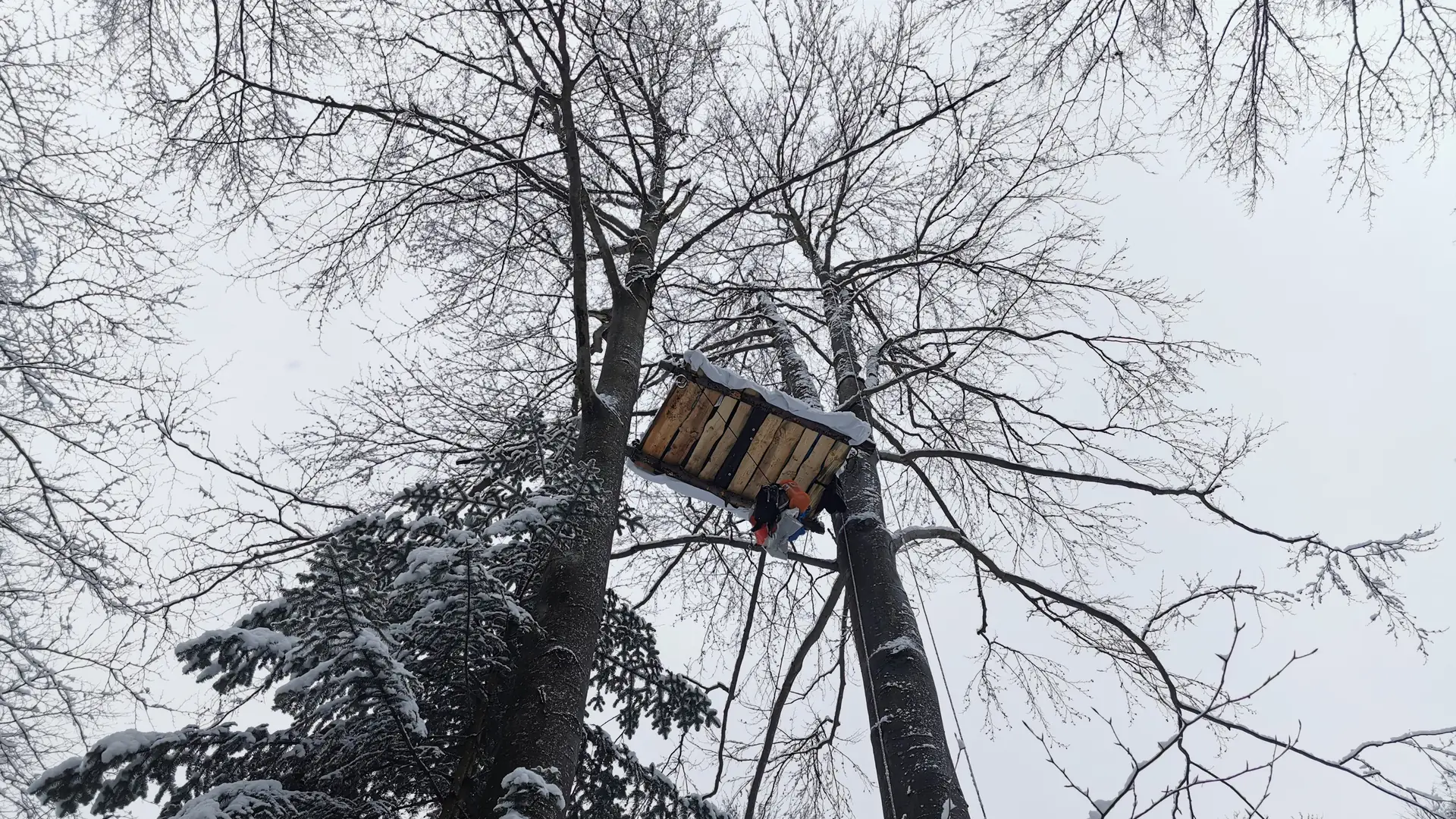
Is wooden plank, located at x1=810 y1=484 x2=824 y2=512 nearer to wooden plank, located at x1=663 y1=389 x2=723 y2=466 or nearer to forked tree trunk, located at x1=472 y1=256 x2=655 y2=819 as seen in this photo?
wooden plank, located at x1=663 y1=389 x2=723 y2=466

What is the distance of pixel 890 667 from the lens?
171 inches

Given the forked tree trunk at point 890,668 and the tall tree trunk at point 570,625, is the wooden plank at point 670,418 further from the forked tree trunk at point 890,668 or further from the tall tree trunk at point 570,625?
the forked tree trunk at point 890,668

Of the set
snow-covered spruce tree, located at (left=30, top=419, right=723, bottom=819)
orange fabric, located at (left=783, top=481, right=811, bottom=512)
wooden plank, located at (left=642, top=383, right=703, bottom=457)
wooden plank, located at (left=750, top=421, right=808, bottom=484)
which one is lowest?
snow-covered spruce tree, located at (left=30, top=419, right=723, bottom=819)

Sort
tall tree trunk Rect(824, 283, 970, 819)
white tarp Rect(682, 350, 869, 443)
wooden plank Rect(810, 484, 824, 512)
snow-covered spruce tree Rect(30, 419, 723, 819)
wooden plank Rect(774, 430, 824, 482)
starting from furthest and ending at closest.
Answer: wooden plank Rect(810, 484, 824, 512) → wooden plank Rect(774, 430, 824, 482) → white tarp Rect(682, 350, 869, 443) → tall tree trunk Rect(824, 283, 970, 819) → snow-covered spruce tree Rect(30, 419, 723, 819)

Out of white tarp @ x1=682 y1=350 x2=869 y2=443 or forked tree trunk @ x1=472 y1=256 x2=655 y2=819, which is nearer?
forked tree trunk @ x1=472 y1=256 x2=655 y2=819

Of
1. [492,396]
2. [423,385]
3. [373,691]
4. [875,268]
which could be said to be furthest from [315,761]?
[875,268]

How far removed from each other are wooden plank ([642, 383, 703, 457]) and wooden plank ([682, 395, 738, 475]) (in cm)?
14

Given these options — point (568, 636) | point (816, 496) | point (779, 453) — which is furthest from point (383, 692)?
point (816, 496)

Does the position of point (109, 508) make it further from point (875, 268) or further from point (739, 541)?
point (875, 268)

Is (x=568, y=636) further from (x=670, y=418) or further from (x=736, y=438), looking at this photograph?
(x=736, y=438)

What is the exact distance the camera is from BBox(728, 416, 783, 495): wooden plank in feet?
15.7

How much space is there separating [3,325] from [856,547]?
6.02 metres

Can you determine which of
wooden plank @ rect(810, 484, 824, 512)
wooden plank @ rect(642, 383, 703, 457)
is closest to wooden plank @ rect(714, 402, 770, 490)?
wooden plank @ rect(642, 383, 703, 457)

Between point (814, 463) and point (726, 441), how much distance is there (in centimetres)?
58
